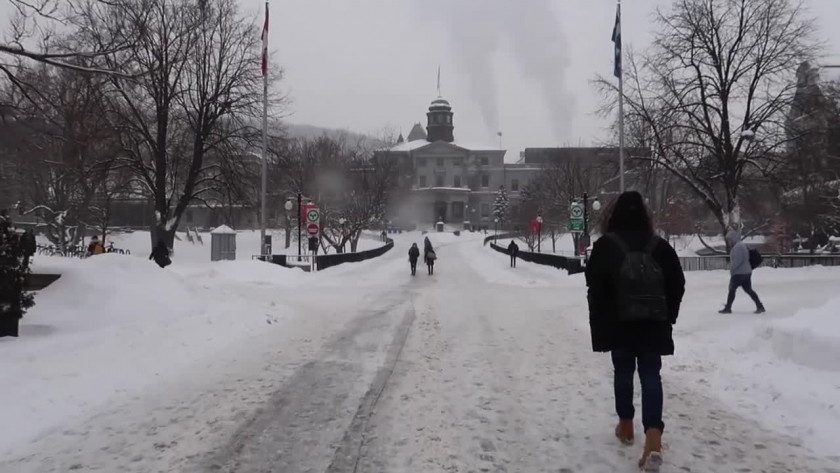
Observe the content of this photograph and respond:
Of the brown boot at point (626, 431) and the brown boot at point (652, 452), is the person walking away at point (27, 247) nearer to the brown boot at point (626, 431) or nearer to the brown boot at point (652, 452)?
the brown boot at point (626, 431)

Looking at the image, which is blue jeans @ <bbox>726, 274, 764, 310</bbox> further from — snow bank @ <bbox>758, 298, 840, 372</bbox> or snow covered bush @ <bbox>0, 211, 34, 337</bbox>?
snow covered bush @ <bbox>0, 211, 34, 337</bbox>

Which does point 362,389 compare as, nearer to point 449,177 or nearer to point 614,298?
point 614,298

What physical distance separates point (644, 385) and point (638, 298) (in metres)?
0.69

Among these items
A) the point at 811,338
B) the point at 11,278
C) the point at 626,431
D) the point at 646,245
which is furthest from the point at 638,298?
the point at 11,278

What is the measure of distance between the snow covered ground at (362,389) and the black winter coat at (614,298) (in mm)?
892

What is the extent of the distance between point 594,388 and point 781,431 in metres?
1.98

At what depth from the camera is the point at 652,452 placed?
468 cm

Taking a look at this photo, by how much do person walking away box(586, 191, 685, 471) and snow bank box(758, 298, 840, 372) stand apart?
3.69m

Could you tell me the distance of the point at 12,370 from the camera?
7.10 metres

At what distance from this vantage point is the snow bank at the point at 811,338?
24.4 ft

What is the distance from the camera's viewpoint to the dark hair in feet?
16.3

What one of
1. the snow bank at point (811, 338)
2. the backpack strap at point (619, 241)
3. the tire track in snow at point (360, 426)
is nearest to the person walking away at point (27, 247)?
the tire track in snow at point (360, 426)

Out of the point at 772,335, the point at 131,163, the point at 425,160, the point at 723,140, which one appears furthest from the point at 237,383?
the point at 425,160

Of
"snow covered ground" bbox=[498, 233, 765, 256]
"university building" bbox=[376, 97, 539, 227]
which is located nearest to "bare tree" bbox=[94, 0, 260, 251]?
"snow covered ground" bbox=[498, 233, 765, 256]
